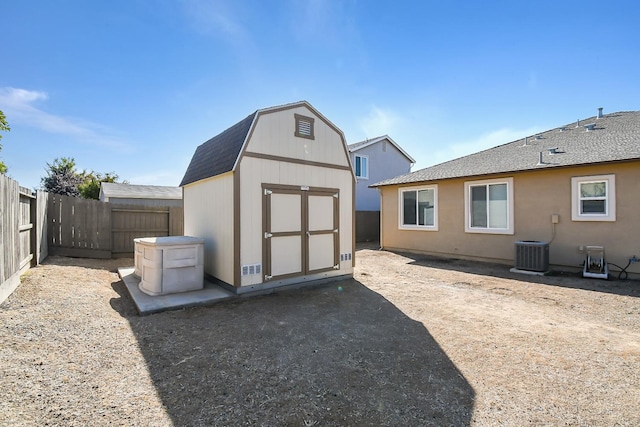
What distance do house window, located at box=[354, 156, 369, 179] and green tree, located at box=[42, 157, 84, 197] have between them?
26.4 meters

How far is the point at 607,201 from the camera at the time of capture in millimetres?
6914

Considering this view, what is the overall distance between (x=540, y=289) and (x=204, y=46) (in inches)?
376

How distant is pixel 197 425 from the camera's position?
196cm

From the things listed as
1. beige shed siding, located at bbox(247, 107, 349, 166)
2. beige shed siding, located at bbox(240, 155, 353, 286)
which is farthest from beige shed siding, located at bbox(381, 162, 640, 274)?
beige shed siding, located at bbox(240, 155, 353, 286)

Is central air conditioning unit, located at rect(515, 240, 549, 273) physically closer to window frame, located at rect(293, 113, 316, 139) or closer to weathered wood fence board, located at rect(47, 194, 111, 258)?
window frame, located at rect(293, 113, 316, 139)

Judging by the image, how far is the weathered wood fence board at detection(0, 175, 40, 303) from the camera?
4240mm

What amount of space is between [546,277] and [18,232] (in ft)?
36.1

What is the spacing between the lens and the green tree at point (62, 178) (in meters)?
26.4

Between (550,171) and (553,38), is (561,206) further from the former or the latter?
(553,38)

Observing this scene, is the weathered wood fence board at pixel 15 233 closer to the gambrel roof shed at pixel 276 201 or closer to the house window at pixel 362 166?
the gambrel roof shed at pixel 276 201

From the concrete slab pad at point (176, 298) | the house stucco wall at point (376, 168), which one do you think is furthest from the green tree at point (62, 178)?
the concrete slab pad at point (176, 298)

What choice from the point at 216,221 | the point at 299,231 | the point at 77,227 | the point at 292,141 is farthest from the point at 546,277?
the point at 77,227

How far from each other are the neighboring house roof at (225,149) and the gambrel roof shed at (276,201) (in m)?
0.03

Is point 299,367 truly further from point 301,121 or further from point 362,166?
point 362,166
